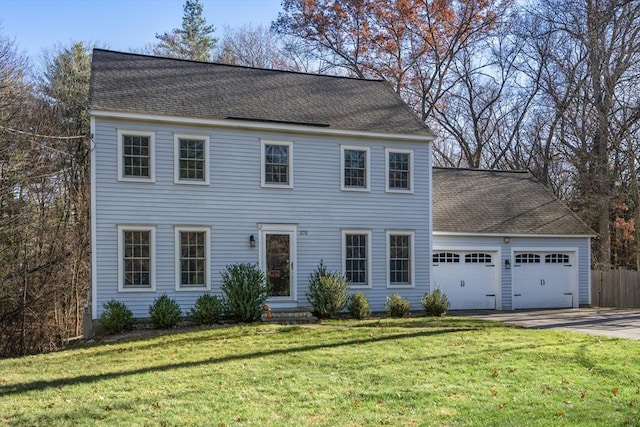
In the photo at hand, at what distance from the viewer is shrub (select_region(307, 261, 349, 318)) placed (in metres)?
17.6

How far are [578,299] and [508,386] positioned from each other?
603 inches

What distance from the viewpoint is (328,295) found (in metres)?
17.6

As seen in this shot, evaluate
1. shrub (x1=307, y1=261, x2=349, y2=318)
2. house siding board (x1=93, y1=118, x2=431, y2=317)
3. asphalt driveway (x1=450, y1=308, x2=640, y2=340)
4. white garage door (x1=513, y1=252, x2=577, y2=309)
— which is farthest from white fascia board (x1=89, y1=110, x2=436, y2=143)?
white garage door (x1=513, y1=252, x2=577, y2=309)

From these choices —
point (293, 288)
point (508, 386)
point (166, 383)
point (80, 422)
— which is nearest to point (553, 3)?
point (293, 288)

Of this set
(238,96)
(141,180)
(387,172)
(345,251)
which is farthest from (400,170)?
(141,180)

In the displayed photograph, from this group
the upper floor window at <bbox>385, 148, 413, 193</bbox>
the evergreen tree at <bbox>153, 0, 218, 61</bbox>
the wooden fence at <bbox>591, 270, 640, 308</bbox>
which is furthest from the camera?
the evergreen tree at <bbox>153, 0, 218, 61</bbox>

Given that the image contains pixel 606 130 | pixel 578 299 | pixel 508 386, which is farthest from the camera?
pixel 606 130

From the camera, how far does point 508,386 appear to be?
8992 millimetres

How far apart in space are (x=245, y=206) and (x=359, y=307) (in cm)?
423

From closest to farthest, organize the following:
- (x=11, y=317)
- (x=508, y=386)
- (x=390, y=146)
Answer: (x=508, y=386) → (x=11, y=317) → (x=390, y=146)

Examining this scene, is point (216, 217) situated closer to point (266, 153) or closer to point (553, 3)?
point (266, 153)

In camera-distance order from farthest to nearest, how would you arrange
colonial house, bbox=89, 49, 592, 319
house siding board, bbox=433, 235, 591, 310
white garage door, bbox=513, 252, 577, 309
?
white garage door, bbox=513, 252, 577, 309 → house siding board, bbox=433, 235, 591, 310 → colonial house, bbox=89, 49, 592, 319

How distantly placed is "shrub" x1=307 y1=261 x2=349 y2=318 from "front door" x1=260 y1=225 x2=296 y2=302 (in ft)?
2.82

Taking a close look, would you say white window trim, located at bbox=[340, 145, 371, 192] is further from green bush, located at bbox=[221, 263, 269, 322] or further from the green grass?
the green grass
